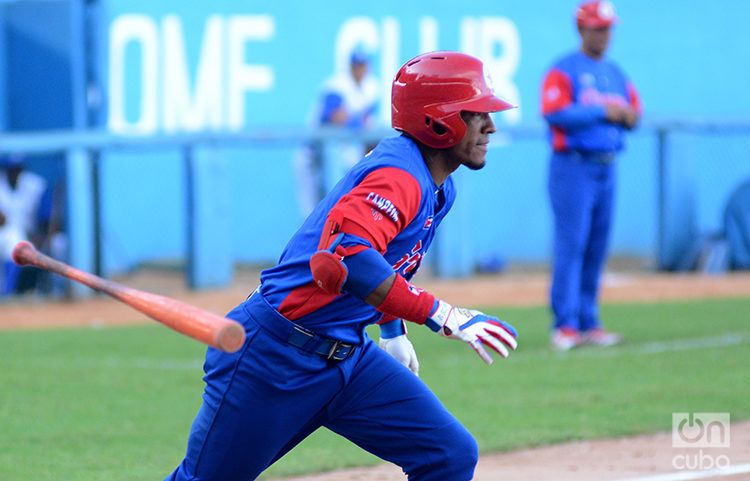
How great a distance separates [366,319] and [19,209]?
361 inches

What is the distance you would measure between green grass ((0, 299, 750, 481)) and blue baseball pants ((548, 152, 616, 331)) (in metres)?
0.37

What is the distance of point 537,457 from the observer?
19.7ft

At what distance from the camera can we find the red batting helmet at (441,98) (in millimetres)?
4000

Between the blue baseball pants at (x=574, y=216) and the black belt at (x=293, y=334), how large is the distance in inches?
197

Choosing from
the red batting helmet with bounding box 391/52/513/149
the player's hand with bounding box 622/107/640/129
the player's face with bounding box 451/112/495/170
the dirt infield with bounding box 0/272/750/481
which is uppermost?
the red batting helmet with bounding box 391/52/513/149

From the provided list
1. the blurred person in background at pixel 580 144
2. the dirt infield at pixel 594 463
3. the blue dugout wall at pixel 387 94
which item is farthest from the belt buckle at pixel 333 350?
the blue dugout wall at pixel 387 94

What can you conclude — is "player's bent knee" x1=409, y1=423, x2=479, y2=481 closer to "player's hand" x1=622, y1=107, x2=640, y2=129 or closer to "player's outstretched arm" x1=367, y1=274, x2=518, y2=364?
"player's outstretched arm" x1=367, y1=274, x2=518, y2=364

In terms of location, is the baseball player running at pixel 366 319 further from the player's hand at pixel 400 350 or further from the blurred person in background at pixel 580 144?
the blurred person in background at pixel 580 144

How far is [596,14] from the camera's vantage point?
28.5 ft

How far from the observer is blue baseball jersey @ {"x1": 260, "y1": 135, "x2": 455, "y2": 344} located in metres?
3.74

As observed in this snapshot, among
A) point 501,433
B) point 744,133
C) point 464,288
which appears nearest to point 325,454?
point 501,433

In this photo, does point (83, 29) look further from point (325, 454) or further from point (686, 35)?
point (325, 454)

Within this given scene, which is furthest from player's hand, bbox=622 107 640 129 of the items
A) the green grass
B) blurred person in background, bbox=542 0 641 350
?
the green grass

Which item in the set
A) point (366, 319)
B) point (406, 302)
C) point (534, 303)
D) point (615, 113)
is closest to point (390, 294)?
point (406, 302)
